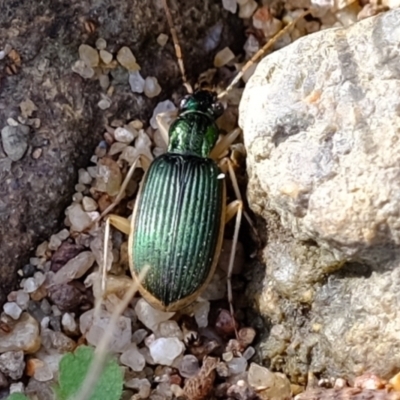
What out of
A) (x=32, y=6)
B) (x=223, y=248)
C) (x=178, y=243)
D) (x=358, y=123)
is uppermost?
(x=32, y=6)

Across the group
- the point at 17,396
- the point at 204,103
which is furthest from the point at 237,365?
the point at 204,103

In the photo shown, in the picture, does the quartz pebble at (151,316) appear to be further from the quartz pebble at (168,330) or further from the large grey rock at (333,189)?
the large grey rock at (333,189)

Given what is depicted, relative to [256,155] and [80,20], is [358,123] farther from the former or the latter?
[80,20]


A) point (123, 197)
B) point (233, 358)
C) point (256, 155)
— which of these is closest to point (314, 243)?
point (256, 155)

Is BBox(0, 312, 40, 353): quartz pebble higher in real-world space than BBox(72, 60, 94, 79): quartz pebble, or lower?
lower

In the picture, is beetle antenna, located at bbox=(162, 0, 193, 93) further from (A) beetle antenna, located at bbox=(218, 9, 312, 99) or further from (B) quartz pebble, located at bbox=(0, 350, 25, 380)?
(B) quartz pebble, located at bbox=(0, 350, 25, 380)

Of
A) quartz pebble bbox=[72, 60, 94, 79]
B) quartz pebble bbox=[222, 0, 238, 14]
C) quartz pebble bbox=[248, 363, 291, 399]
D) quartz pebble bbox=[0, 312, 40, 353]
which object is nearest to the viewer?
quartz pebble bbox=[248, 363, 291, 399]

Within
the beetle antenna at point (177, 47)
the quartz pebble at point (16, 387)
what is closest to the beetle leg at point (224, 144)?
the beetle antenna at point (177, 47)

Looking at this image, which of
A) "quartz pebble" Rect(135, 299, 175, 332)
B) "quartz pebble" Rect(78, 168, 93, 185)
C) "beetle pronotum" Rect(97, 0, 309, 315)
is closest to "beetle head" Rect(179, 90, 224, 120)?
"beetle pronotum" Rect(97, 0, 309, 315)
